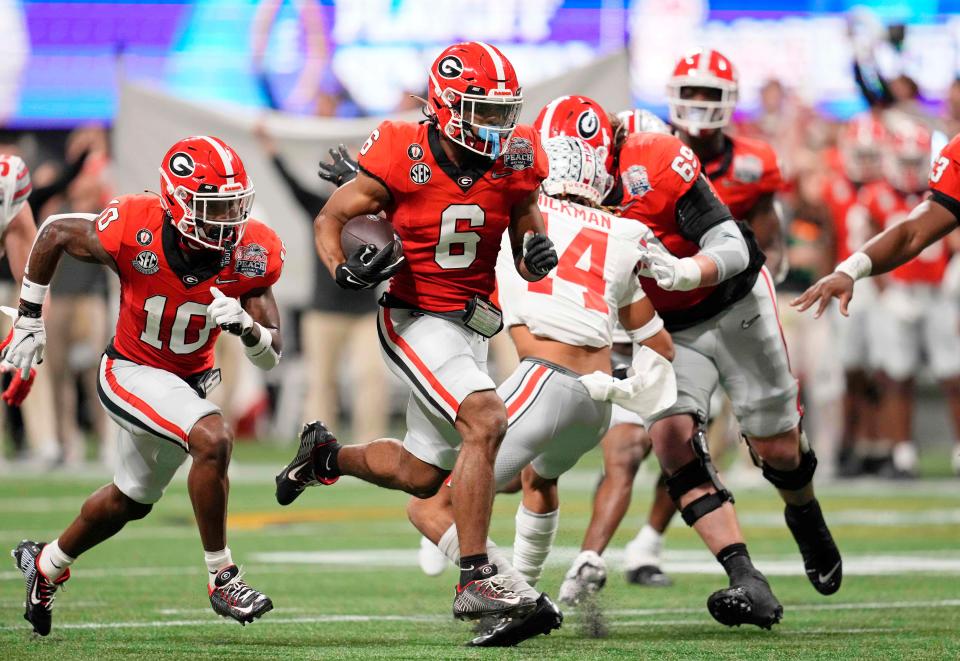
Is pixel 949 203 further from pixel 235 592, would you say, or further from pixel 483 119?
pixel 235 592

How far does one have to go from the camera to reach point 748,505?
10.4 metres

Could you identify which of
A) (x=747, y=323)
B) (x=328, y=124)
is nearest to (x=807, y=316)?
(x=328, y=124)

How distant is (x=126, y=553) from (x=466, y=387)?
3.36m

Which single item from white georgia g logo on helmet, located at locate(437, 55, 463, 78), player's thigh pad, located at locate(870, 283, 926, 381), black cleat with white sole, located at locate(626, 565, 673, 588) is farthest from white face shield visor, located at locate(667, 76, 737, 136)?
player's thigh pad, located at locate(870, 283, 926, 381)

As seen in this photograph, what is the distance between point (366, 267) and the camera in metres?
5.12

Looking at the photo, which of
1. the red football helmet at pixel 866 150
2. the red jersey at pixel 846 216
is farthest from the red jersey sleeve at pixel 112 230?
the red football helmet at pixel 866 150

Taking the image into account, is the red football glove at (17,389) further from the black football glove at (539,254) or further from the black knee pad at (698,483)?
the black knee pad at (698,483)

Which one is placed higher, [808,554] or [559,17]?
[559,17]

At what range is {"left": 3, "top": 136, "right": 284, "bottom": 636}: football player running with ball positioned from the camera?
545 centimetres

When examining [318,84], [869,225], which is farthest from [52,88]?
[869,225]

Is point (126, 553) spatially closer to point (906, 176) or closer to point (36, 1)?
point (906, 176)

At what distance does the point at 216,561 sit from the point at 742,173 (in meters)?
2.97

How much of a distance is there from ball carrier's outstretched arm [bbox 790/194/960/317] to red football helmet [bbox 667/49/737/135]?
4.73 feet

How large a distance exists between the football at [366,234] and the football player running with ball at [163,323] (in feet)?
1.31
